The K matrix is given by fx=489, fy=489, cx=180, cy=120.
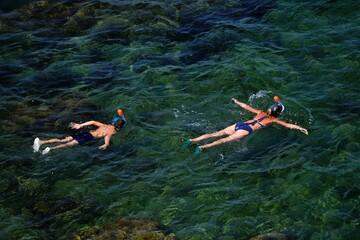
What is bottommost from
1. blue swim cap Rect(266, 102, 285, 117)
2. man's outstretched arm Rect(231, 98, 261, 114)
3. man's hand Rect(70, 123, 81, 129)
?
man's hand Rect(70, 123, 81, 129)

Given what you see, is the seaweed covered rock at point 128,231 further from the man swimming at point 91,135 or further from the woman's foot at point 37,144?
the woman's foot at point 37,144

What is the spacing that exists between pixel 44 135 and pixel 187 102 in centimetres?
622

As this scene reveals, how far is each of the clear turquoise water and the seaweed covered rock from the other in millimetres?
652

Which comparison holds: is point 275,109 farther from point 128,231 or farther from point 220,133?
point 128,231

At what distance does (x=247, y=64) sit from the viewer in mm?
23266

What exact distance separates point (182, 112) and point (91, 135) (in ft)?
13.0

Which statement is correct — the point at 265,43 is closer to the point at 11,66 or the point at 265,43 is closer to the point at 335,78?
the point at 335,78

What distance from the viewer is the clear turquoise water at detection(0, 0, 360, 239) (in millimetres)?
16172

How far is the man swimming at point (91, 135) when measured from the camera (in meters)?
19.4

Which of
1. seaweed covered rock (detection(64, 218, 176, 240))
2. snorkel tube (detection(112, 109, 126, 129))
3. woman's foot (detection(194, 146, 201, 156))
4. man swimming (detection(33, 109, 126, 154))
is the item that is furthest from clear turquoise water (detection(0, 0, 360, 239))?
seaweed covered rock (detection(64, 218, 176, 240))

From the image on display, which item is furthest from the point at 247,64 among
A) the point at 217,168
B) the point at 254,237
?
the point at 254,237

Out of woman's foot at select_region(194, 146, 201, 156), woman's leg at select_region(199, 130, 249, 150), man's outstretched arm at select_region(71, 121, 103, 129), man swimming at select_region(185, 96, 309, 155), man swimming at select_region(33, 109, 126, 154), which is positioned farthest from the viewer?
man's outstretched arm at select_region(71, 121, 103, 129)

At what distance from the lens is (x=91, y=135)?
65.0 ft

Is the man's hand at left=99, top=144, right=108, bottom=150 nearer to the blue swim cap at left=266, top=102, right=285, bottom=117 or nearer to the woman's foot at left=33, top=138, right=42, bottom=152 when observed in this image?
the woman's foot at left=33, top=138, right=42, bottom=152
